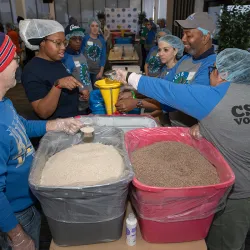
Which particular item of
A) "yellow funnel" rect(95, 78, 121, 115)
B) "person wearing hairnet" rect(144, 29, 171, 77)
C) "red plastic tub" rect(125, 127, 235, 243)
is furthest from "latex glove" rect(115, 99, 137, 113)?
"person wearing hairnet" rect(144, 29, 171, 77)

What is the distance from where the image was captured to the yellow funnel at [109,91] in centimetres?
149

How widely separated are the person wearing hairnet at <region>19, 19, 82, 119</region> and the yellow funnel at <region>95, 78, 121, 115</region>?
0.54ft

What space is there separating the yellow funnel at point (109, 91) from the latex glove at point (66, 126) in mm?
337

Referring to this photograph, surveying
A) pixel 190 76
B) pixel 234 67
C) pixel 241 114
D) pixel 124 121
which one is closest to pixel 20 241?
pixel 124 121

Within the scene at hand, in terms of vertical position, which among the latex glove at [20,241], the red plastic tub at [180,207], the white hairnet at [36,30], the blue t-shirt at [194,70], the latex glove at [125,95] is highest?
the white hairnet at [36,30]

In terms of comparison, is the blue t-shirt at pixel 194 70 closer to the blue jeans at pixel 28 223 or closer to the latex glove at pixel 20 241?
the blue jeans at pixel 28 223

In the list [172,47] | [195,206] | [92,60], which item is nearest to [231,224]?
[195,206]

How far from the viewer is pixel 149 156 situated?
1085mm

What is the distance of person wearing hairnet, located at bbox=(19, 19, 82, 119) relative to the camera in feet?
5.00

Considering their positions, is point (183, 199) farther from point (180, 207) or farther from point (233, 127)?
point (233, 127)

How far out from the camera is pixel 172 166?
3.34ft

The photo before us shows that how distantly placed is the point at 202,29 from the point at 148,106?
676 mm

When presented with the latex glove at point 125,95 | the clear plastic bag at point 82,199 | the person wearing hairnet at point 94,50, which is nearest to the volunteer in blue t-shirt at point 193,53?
the latex glove at point 125,95

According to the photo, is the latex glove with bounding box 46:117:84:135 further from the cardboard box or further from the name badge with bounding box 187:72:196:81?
the name badge with bounding box 187:72:196:81
